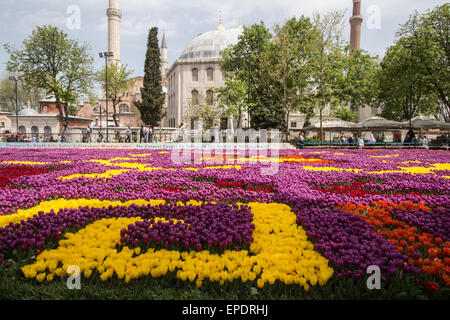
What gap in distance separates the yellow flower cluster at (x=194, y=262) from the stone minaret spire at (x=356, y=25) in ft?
199

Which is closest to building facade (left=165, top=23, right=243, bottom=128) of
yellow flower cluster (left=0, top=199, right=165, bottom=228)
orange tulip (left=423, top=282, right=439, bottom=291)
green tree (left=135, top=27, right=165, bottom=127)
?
green tree (left=135, top=27, right=165, bottom=127)

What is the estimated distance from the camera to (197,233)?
306 cm

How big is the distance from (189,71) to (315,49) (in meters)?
32.2

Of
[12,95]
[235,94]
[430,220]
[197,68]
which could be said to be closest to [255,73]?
[235,94]

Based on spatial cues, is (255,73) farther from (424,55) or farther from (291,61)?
(424,55)

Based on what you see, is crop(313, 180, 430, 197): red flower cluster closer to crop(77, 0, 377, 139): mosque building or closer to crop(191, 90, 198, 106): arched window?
crop(77, 0, 377, 139): mosque building

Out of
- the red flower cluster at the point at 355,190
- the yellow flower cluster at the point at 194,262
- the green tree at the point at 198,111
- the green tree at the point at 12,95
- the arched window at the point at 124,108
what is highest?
the green tree at the point at 12,95

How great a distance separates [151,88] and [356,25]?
40592mm

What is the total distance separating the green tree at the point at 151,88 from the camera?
138ft

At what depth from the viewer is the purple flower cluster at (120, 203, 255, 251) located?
286 centimetres

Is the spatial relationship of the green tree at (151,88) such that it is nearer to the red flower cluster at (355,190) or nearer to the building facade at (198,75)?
the building facade at (198,75)

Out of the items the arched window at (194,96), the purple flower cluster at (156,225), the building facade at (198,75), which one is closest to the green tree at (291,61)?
the building facade at (198,75)

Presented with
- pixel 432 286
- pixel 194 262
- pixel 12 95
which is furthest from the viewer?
pixel 12 95
